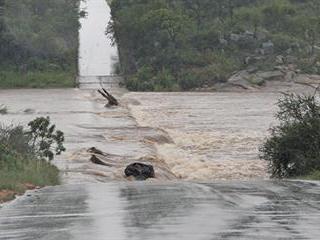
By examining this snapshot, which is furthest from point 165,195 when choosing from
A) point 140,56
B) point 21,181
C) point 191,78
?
point 140,56

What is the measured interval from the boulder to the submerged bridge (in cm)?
4643

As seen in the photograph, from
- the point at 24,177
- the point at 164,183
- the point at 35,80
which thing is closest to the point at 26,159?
the point at 24,177

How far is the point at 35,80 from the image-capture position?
71312 mm

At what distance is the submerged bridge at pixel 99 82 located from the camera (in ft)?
229

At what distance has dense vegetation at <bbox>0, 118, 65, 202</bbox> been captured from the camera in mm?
14906

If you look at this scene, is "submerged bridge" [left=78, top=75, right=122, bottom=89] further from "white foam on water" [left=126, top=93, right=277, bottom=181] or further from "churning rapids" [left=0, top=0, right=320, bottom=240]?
"white foam on water" [left=126, top=93, right=277, bottom=181]

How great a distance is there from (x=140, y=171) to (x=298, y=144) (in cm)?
451

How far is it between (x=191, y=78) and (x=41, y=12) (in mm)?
32246

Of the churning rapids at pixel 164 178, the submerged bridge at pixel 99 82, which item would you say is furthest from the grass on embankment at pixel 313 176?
the submerged bridge at pixel 99 82

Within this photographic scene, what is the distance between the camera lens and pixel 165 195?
11.7 meters

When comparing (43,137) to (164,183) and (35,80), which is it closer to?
(164,183)

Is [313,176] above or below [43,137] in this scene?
below

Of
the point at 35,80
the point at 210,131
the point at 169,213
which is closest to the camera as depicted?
the point at 169,213

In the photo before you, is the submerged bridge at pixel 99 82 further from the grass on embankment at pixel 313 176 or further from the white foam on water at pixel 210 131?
the grass on embankment at pixel 313 176
